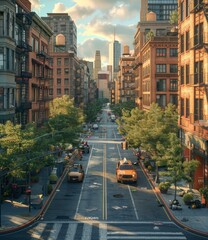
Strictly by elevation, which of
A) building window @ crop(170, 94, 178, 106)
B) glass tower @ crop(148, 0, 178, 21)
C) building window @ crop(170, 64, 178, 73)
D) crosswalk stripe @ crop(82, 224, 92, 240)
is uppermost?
glass tower @ crop(148, 0, 178, 21)

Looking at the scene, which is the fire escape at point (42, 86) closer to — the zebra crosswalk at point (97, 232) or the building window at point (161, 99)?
the building window at point (161, 99)

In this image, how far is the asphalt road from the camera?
25.8 metres

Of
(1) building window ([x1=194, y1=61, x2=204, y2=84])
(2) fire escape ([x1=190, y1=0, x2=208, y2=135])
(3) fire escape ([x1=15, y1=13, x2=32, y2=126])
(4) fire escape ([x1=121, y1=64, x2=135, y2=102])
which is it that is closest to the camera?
(2) fire escape ([x1=190, y1=0, x2=208, y2=135])

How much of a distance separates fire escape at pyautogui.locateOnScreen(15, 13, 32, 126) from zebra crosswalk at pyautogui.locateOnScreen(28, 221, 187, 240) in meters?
22.3

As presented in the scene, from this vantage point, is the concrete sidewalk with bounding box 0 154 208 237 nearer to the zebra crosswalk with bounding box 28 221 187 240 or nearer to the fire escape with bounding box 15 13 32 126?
the zebra crosswalk with bounding box 28 221 187 240

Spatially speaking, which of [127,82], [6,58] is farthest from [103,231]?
[127,82]

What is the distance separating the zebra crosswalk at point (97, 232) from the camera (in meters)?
25.2

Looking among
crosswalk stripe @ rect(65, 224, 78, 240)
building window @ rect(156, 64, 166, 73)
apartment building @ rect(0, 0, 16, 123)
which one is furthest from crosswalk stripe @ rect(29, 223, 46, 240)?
building window @ rect(156, 64, 166, 73)

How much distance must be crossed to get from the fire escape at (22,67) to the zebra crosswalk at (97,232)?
22337mm

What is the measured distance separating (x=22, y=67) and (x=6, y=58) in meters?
11.7

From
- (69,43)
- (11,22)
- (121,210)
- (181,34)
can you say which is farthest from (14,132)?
(69,43)

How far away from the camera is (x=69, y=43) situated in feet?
542

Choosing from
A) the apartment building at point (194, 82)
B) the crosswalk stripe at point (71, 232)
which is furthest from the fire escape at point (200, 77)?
the crosswalk stripe at point (71, 232)

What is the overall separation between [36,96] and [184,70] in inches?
1074
